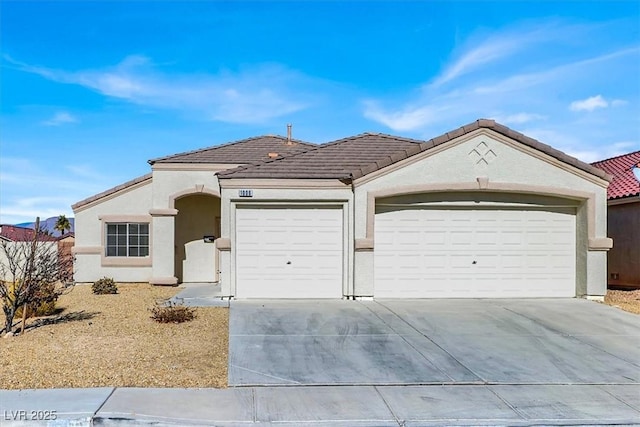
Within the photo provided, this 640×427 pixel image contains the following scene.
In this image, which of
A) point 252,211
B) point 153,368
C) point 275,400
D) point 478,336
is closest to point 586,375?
point 478,336

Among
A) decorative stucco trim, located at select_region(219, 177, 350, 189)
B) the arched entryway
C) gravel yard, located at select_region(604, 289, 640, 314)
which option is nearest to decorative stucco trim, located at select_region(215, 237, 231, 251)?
decorative stucco trim, located at select_region(219, 177, 350, 189)

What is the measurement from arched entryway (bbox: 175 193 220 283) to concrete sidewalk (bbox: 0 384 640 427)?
1251 cm

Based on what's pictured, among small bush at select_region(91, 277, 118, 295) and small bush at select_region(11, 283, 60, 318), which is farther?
small bush at select_region(91, 277, 118, 295)

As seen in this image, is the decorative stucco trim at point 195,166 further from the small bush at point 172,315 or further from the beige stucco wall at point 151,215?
the small bush at point 172,315

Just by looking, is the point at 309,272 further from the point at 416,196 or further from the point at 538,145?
the point at 538,145

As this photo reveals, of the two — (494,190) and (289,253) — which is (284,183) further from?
(494,190)

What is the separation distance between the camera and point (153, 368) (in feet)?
23.5

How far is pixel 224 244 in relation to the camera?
1302 cm

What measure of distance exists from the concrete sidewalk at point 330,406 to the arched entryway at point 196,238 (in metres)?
12.5

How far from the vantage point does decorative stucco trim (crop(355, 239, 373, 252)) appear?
12961 mm

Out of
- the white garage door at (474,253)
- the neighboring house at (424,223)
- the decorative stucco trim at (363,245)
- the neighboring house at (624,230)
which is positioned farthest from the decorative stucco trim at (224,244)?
the neighboring house at (624,230)

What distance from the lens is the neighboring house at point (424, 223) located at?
13.2 metres

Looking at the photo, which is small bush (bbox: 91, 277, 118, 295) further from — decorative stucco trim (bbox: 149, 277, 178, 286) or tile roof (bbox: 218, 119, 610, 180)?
tile roof (bbox: 218, 119, 610, 180)

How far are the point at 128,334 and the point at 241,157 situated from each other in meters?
9.80
